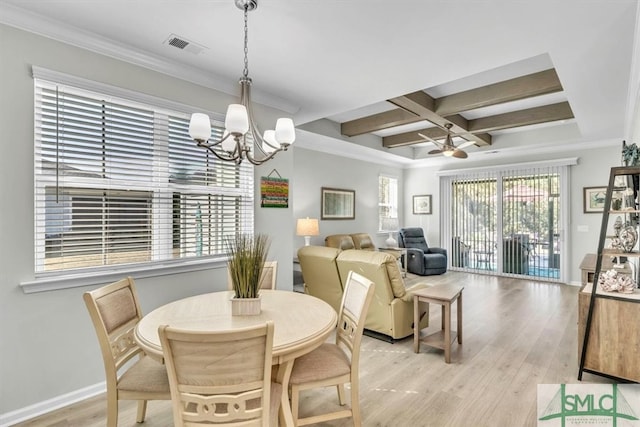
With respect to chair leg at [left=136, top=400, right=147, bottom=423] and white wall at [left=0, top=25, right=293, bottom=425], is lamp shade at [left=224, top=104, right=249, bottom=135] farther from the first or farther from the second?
chair leg at [left=136, top=400, right=147, bottom=423]

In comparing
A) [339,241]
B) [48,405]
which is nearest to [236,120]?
[48,405]

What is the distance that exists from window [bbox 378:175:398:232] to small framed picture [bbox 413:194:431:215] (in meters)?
0.46

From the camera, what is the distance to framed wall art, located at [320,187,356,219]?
615cm

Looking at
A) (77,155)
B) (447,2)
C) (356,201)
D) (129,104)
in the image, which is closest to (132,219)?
(77,155)

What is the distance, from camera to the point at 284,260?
381 centimetres

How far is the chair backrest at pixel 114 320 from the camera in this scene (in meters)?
1.69

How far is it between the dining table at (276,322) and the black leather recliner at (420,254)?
16.8 ft

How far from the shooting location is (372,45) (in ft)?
8.36

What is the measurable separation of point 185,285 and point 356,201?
448cm

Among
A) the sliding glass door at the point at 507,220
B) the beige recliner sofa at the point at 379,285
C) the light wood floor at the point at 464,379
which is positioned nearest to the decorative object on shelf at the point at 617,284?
the light wood floor at the point at 464,379

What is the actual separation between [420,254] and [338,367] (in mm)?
5396

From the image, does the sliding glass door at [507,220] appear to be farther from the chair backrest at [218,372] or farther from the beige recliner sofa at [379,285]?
the chair backrest at [218,372]

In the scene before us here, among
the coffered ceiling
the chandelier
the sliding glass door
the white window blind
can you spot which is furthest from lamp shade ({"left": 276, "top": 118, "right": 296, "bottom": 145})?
the sliding glass door

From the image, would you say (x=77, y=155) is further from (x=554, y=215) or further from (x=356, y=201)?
(x=554, y=215)
